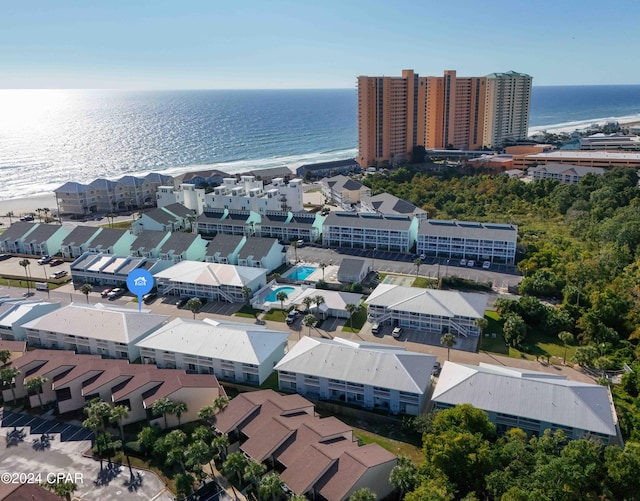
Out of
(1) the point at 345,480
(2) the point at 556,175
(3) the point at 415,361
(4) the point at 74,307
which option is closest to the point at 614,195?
(2) the point at 556,175

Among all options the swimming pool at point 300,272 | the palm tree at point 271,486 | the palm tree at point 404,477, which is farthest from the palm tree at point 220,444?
the swimming pool at point 300,272

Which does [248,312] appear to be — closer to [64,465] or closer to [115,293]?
[115,293]

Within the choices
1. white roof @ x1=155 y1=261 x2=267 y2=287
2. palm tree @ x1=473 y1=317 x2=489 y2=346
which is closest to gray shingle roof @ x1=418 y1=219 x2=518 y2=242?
palm tree @ x1=473 y1=317 x2=489 y2=346

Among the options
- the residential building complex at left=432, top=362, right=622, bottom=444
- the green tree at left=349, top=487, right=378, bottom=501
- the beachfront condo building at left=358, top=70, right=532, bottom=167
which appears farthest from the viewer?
the beachfront condo building at left=358, top=70, right=532, bottom=167

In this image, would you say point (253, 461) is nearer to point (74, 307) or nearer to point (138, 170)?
point (74, 307)

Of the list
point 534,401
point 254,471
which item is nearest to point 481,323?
point 534,401

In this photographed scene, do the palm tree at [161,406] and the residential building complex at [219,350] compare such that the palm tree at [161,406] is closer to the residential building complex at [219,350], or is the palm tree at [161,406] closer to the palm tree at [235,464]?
the palm tree at [235,464]

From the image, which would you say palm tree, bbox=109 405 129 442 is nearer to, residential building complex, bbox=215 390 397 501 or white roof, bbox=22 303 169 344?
residential building complex, bbox=215 390 397 501

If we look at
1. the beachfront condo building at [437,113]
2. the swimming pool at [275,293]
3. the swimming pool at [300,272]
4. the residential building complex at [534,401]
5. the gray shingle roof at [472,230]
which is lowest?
the swimming pool at [300,272]
